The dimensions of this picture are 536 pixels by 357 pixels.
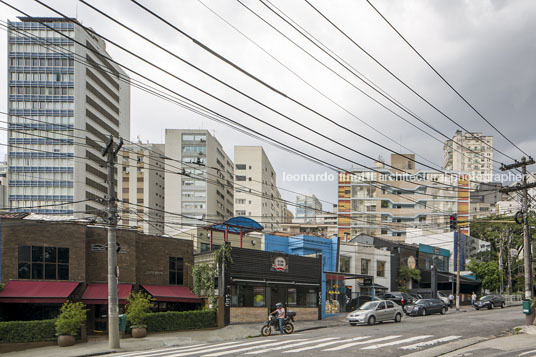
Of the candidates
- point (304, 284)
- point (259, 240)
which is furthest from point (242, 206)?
point (304, 284)

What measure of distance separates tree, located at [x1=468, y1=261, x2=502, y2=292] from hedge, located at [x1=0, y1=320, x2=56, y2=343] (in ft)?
178

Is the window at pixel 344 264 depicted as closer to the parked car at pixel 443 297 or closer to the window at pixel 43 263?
the parked car at pixel 443 297

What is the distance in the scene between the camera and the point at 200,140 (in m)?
A: 118

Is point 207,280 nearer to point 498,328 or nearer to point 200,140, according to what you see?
point 498,328

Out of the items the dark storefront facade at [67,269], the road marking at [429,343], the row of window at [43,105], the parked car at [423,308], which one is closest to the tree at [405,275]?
the parked car at [423,308]

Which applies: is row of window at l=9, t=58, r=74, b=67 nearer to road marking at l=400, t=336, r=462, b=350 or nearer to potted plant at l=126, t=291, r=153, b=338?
potted plant at l=126, t=291, r=153, b=338

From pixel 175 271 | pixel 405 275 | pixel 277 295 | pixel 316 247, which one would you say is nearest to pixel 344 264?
pixel 316 247

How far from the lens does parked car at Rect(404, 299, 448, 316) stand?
3838 cm

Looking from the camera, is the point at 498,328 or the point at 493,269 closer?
the point at 498,328

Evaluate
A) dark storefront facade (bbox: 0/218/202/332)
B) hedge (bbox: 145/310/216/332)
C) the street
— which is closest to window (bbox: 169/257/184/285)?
dark storefront facade (bbox: 0/218/202/332)

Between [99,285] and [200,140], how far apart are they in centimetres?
9116

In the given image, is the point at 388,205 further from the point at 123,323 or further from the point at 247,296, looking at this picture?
the point at 123,323

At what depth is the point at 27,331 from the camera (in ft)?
73.5

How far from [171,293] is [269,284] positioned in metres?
6.78
